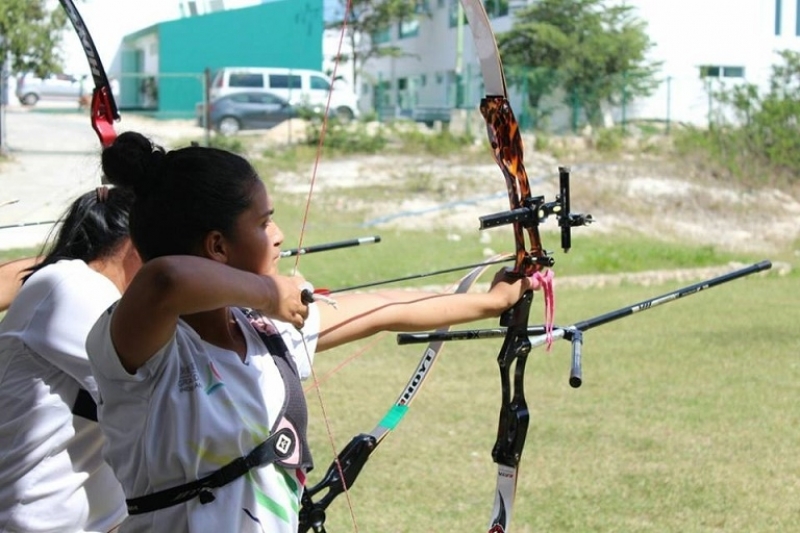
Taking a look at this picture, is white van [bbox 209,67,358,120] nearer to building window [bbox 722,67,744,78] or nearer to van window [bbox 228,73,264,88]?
van window [bbox 228,73,264,88]

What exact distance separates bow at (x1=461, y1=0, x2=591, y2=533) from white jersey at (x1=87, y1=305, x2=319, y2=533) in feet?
2.70

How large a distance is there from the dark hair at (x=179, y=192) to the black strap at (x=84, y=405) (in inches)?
20.8

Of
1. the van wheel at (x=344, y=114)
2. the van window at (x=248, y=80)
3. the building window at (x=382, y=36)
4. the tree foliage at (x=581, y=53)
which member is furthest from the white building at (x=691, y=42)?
the van window at (x=248, y=80)

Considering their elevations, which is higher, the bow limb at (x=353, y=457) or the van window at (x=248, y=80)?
the van window at (x=248, y=80)

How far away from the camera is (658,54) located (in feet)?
108

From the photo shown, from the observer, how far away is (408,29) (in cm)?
3897

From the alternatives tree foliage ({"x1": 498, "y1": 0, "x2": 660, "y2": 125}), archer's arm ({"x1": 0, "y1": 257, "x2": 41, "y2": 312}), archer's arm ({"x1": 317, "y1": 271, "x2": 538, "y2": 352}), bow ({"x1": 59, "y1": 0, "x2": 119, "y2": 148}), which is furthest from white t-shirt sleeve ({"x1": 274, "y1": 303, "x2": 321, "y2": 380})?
tree foliage ({"x1": 498, "y1": 0, "x2": 660, "y2": 125})

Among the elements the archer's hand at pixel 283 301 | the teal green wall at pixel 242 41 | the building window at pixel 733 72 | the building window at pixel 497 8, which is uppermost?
the building window at pixel 497 8

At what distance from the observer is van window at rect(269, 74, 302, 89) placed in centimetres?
2601

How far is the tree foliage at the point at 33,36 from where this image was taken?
17578 mm

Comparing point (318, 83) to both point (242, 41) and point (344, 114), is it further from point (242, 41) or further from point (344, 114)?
point (242, 41)

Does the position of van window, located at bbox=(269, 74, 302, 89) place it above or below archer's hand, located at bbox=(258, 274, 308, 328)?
above

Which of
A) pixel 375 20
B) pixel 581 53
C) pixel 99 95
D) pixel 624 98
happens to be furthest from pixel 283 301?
pixel 375 20

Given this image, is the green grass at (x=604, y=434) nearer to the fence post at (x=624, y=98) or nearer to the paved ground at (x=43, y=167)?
the paved ground at (x=43, y=167)
